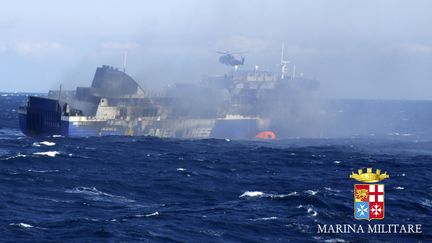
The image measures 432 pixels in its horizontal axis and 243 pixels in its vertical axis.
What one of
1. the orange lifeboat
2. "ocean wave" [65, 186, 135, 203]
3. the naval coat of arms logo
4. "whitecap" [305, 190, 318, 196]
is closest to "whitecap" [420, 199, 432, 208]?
the naval coat of arms logo

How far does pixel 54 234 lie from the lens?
42188 mm

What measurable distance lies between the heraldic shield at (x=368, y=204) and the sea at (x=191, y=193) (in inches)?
40.9

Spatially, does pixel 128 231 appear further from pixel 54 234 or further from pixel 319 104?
pixel 319 104

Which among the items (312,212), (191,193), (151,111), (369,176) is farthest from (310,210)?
(151,111)

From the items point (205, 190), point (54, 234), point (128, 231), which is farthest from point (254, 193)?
point (54, 234)

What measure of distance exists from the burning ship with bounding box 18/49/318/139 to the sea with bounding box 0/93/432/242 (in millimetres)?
14372

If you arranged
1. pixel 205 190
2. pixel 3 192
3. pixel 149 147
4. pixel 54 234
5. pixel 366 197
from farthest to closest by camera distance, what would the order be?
pixel 149 147 < pixel 205 190 < pixel 3 192 < pixel 366 197 < pixel 54 234

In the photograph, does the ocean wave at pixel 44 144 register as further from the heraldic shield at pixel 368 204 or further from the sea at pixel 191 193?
the heraldic shield at pixel 368 204

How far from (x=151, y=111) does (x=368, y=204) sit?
277ft

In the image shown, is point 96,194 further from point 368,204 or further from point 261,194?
point 368,204

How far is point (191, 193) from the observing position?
5984 cm

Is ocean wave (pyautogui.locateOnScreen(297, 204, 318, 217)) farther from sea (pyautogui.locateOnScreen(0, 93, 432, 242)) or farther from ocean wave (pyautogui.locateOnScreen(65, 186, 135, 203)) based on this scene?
ocean wave (pyautogui.locateOnScreen(65, 186, 135, 203))

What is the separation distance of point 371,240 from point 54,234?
72.1ft

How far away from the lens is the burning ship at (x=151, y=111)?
115250 mm
